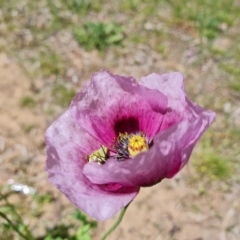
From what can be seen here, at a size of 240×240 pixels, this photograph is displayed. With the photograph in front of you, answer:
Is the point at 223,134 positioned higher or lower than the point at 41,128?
lower

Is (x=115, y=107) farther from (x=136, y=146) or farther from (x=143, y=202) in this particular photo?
(x=143, y=202)

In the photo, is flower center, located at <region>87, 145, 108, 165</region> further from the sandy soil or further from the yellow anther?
the sandy soil

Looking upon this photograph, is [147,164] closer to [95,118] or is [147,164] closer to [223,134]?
[95,118]

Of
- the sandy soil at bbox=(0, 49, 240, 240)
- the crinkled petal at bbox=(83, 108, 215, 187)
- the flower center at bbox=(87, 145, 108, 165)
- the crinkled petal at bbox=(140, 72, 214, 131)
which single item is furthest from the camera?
the sandy soil at bbox=(0, 49, 240, 240)

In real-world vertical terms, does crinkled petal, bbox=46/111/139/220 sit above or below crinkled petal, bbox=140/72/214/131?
below

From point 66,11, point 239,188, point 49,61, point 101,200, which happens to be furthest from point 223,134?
point 101,200

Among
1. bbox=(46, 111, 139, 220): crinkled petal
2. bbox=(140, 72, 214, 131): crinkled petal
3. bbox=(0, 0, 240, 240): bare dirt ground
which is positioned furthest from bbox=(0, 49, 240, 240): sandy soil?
bbox=(140, 72, 214, 131): crinkled petal

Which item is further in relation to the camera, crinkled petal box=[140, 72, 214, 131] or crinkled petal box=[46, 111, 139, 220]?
crinkled petal box=[140, 72, 214, 131]
